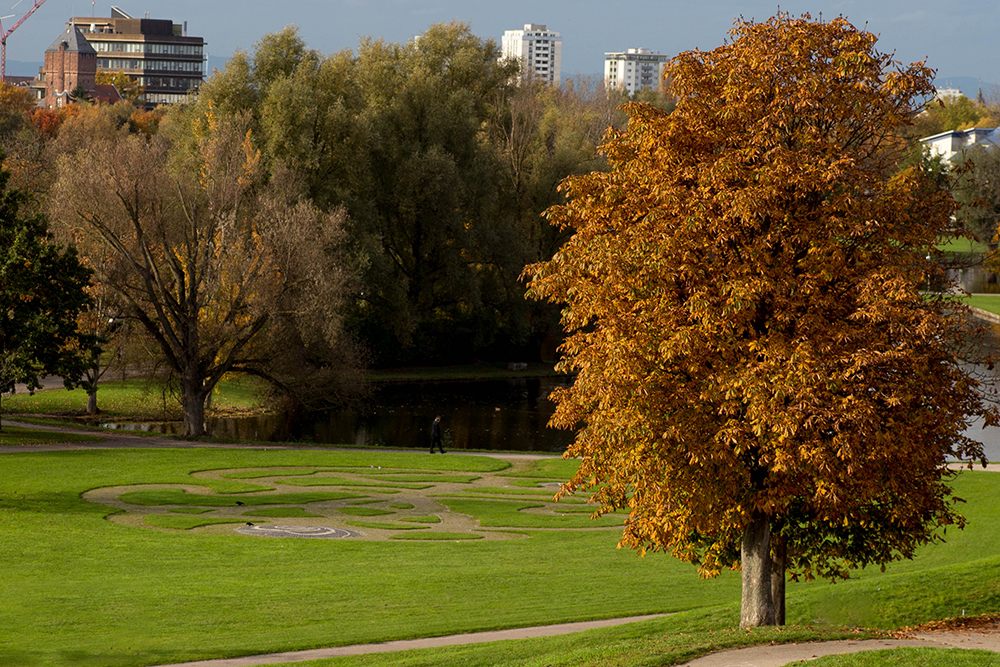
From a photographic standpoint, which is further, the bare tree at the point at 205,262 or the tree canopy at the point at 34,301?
the bare tree at the point at 205,262

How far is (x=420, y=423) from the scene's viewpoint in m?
54.8

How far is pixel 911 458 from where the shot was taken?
14.8m

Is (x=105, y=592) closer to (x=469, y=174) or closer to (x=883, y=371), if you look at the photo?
(x=883, y=371)

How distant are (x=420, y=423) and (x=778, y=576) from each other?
126ft

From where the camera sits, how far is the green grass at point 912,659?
41.8 feet

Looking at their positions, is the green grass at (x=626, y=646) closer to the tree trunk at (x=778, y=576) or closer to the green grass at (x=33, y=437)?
the tree trunk at (x=778, y=576)

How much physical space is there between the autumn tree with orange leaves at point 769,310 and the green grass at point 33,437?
102 ft

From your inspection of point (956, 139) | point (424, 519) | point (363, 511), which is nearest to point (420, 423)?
point (363, 511)

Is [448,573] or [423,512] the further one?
[423,512]

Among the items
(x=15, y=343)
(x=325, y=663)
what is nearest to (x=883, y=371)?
(x=325, y=663)

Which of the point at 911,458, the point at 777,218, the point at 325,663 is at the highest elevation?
the point at 777,218

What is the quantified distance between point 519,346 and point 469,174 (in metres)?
14.7

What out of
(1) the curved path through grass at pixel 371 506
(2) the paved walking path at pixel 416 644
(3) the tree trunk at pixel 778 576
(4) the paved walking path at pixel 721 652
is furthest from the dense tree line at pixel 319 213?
(3) the tree trunk at pixel 778 576

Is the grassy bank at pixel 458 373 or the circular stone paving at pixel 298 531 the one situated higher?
the grassy bank at pixel 458 373
